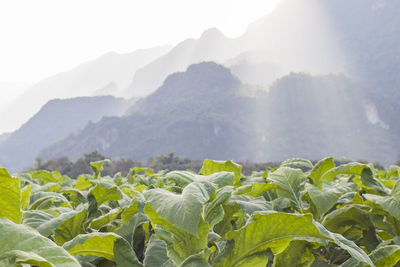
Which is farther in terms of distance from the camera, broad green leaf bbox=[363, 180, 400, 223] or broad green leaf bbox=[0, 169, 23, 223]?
broad green leaf bbox=[363, 180, 400, 223]

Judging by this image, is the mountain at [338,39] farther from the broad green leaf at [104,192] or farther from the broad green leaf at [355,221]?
the broad green leaf at [104,192]

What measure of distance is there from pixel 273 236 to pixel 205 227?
0.41 ft

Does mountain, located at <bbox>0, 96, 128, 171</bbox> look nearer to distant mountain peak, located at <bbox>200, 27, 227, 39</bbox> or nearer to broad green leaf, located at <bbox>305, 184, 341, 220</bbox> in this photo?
distant mountain peak, located at <bbox>200, 27, 227, 39</bbox>

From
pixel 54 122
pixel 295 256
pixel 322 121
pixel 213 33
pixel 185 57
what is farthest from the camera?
pixel 185 57

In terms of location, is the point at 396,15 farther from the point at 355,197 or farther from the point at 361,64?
the point at 355,197

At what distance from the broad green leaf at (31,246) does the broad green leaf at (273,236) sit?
1.05ft

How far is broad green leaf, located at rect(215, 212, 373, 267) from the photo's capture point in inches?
23.3

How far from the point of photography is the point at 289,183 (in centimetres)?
101

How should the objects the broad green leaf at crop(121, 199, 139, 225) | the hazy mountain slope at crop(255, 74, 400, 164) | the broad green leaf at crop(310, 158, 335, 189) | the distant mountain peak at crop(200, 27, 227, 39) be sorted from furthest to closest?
the distant mountain peak at crop(200, 27, 227, 39) < the hazy mountain slope at crop(255, 74, 400, 164) < the broad green leaf at crop(310, 158, 335, 189) < the broad green leaf at crop(121, 199, 139, 225)

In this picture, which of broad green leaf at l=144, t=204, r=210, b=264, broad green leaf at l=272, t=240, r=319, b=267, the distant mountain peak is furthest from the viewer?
the distant mountain peak

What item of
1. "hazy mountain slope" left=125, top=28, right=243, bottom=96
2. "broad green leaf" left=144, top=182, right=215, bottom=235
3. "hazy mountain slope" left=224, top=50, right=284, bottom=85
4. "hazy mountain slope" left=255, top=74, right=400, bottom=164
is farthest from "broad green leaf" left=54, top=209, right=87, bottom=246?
"hazy mountain slope" left=125, top=28, right=243, bottom=96

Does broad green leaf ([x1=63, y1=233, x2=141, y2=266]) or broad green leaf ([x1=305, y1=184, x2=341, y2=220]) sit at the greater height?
broad green leaf ([x1=63, y1=233, x2=141, y2=266])

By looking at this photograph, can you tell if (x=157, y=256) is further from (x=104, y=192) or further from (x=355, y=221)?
(x=355, y=221)

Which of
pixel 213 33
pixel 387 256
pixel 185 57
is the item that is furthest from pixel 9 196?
pixel 185 57
